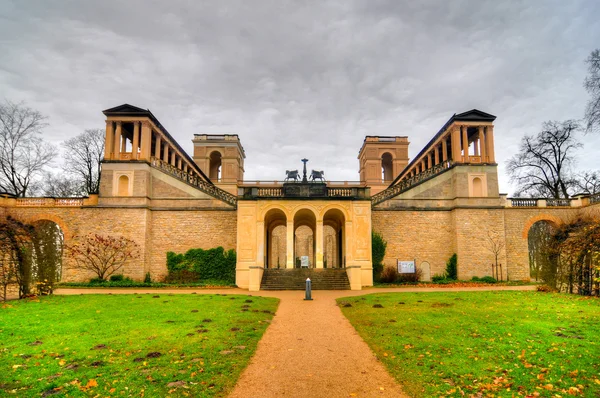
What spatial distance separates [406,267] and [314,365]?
20.7m

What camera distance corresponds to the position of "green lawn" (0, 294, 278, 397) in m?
6.02

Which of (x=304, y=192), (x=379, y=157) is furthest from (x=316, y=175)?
(x=379, y=157)

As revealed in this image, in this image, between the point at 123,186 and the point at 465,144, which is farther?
the point at 465,144

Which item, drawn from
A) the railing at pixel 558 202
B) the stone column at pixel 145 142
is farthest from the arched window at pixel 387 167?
the stone column at pixel 145 142

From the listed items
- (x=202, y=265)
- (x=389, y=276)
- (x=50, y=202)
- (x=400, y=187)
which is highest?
(x=400, y=187)

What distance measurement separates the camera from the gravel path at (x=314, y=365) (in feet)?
20.3

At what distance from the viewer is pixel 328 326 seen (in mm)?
11336

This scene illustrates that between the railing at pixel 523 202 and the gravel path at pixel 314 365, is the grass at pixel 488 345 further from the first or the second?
the railing at pixel 523 202

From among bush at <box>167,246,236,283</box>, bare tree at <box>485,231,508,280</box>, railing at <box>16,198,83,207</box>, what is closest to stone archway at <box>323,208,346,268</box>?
bush at <box>167,246,236,283</box>

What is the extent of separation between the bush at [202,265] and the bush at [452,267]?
15.9 m

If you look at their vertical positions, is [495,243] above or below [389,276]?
above

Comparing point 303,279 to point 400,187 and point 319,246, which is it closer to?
point 319,246

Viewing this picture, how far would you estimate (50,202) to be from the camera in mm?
27094

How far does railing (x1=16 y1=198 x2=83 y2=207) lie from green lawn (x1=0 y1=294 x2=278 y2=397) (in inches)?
578
